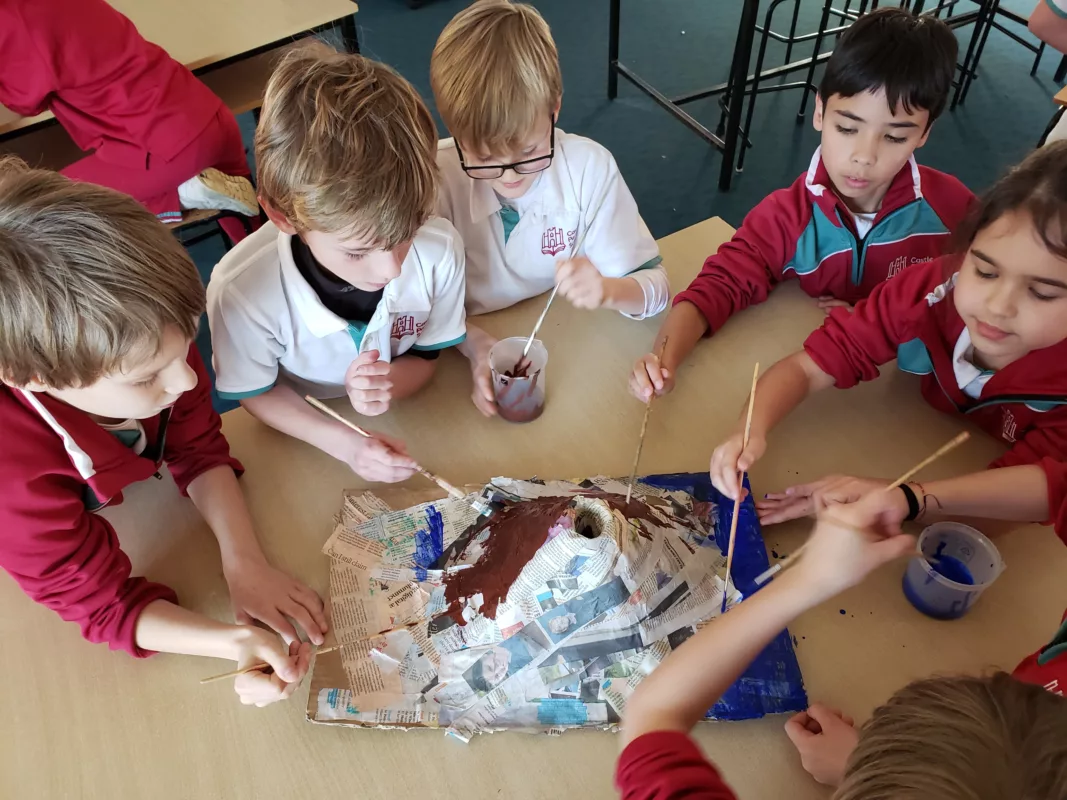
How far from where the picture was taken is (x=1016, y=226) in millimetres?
943

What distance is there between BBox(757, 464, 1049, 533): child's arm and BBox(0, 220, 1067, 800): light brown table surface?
0.13 feet

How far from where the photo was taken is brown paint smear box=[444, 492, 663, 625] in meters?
0.86

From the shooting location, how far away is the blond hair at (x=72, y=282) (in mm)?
737

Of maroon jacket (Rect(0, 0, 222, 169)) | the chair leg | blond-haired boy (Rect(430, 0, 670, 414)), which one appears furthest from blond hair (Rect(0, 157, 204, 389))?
the chair leg

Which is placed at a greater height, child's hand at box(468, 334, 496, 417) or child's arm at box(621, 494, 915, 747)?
child's arm at box(621, 494, 915, 747)

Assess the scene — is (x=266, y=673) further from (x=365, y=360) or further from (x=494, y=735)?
(x=365, y=360)

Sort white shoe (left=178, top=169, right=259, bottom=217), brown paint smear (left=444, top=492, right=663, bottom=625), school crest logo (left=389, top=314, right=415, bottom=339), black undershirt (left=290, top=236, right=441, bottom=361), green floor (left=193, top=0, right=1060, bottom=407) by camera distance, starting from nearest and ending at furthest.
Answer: brown paint smear (left=444, top=492, right=663, bottom=625) < black undershirt (left=290, top=236, right=441, bottom=361) < school crest logo (left=389, top=314, right=415, bottom=339) < white shoe (left=178, top=169, right=259, bottom=217) < green floor (left=193, top=0, right=1060, bottom=407)

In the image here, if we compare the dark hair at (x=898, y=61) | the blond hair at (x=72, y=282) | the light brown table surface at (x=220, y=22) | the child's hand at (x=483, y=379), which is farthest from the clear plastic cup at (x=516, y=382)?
the light brown table surface at (x=220, y=22)

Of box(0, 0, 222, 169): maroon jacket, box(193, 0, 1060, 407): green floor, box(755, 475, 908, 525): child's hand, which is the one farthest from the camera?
box(193, 0, 1060, 407): green floor

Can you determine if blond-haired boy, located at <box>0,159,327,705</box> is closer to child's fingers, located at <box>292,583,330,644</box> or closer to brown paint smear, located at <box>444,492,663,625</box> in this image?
child's fingers, located at <box>292,583,330,644</box>

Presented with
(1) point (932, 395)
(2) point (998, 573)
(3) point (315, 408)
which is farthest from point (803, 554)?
(3) point (315, 408)

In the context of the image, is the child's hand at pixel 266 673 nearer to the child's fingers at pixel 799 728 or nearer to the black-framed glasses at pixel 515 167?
the child's fingers at pixel 799 728

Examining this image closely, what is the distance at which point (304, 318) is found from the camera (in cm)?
107

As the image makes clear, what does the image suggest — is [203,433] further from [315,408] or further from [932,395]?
[932,395]
